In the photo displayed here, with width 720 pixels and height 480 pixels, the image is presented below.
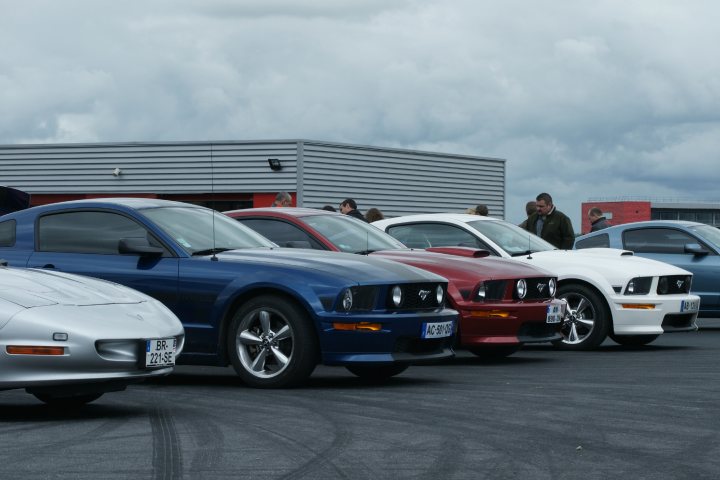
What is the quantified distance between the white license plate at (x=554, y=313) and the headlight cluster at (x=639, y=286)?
152 centimetres

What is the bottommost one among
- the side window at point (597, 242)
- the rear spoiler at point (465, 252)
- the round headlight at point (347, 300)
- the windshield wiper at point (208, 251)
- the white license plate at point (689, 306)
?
the white license plate at point (689, 306)

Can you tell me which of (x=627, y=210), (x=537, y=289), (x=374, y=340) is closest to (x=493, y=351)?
(x=537, y=289)

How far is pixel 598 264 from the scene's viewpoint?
14.0 m

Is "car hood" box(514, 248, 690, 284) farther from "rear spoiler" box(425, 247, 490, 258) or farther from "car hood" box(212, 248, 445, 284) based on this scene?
"car hood" box(212, 248, 445, 284)

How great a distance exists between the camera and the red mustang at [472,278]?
38.4 feet

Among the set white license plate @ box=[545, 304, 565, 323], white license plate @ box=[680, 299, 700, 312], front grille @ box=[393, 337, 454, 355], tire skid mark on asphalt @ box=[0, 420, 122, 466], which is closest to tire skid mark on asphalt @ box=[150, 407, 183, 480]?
tire skid mark on asphalt @ box=[0, 420, 122, 466]

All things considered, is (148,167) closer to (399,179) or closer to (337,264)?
(399,179)

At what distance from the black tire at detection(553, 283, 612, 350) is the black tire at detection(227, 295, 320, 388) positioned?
4975 mm

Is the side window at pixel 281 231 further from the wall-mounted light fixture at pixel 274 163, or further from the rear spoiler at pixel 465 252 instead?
the wall-mounted light fixture at pixel 274 163

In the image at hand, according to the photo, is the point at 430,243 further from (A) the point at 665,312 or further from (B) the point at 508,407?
(B) the point at 508,407

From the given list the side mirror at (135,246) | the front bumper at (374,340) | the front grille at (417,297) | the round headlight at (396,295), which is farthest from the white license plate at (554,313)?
the side mirror at (135,246)

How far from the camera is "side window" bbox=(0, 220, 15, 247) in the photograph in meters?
10.6

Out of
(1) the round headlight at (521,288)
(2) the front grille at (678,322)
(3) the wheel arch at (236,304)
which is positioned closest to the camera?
(3) the wheel arch at (236,304)

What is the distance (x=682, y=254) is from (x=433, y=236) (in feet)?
12.6
